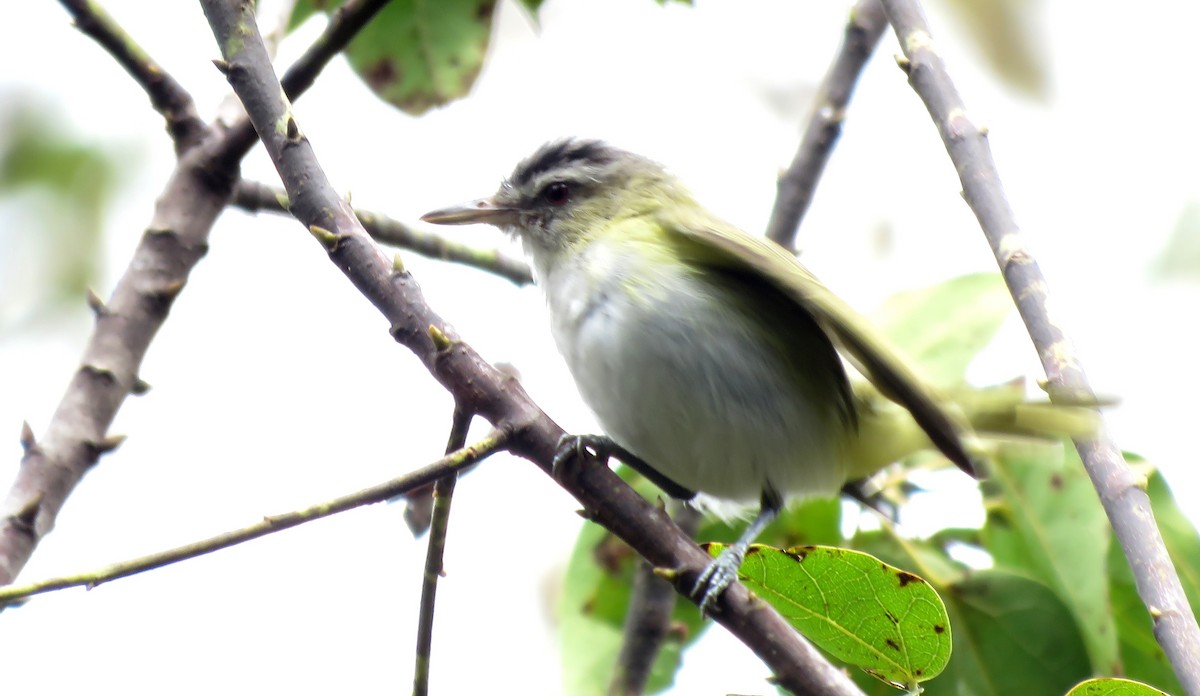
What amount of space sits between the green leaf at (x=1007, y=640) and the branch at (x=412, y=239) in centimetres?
158

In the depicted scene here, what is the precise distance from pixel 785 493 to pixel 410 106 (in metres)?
1.51

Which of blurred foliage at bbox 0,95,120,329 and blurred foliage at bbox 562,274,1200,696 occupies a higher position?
blurred foliage at bbox 0,95,120,329

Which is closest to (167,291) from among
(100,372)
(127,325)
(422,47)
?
(127,325)

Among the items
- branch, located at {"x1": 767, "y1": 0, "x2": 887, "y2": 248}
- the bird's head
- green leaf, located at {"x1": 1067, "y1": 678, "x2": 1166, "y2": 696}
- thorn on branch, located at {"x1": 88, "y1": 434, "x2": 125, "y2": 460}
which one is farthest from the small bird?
thorn on branch, located at {"x1": 88, "y1": 434, "x2": 125, "y2": 460}

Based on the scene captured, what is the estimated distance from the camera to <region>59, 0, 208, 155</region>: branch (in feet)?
8.21

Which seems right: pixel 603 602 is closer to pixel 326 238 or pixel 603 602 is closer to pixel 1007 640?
pixel 1007 640

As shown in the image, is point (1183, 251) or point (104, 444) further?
point (1183, 251)

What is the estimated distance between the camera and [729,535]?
408 centimetres

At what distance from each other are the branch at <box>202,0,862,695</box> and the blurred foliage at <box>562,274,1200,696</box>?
108 cm

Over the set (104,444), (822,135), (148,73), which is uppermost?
(822,135)

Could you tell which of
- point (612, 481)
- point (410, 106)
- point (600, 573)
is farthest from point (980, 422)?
point (410, 106)

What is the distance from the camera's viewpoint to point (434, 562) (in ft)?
6.06

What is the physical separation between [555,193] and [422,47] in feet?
→ 2.30

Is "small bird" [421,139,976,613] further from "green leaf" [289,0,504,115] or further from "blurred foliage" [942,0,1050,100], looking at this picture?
"blurred foliage" [942,0,1050,100]
